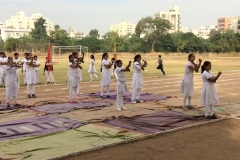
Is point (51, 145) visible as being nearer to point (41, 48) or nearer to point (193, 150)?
point (193, 150)

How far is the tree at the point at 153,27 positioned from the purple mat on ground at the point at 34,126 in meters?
59.2

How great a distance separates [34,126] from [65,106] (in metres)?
2.61

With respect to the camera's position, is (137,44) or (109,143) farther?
(137,44)

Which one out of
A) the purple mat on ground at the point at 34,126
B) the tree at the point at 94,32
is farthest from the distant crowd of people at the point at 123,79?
the tree at the point at 94,32

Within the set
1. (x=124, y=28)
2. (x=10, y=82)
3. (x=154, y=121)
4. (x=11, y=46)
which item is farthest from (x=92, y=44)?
(x=124, y=28)

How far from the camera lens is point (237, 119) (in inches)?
335

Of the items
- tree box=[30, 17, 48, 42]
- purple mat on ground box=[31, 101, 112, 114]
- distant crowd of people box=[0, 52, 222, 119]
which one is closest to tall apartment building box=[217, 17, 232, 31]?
tree box=[30, 17, 48, 42]

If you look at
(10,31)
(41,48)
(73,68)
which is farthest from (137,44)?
(10,31)

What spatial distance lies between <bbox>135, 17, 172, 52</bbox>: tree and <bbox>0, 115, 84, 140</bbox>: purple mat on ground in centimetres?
5916

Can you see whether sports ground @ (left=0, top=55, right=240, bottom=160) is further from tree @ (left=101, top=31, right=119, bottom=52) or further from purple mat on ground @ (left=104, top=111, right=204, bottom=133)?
tree @ (left=101, top=31, right=119, bottom=52)

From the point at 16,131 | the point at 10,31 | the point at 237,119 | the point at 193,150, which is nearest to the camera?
the point at 193,150

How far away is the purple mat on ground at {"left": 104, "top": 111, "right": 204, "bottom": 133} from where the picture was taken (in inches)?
292

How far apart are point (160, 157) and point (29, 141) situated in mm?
2545

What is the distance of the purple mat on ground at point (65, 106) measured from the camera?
9.45 metres
